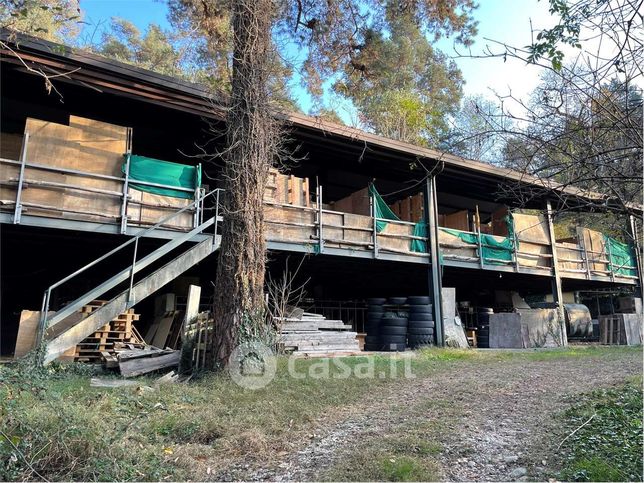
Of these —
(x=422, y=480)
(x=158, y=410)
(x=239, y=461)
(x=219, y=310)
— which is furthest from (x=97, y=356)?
(x=422, y=480)

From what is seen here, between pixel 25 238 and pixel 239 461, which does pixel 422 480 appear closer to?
pixel 239 461

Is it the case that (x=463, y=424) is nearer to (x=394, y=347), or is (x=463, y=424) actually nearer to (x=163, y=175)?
(x=394, y=347)

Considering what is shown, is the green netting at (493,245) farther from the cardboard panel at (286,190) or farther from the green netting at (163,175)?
the green netting at (163,175)

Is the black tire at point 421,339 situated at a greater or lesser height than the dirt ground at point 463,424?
greater

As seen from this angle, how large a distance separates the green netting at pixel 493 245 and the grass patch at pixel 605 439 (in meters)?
9.46

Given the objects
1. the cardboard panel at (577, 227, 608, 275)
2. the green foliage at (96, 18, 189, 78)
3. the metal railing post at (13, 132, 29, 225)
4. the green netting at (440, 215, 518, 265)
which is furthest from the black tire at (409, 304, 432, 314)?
the green foliage at (96, 18, 189, 78)

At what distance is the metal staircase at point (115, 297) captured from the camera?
26.4 ft

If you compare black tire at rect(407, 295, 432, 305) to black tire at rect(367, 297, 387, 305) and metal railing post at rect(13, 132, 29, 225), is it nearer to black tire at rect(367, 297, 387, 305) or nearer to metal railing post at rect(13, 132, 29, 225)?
black tire at rect(367, 297, 387, 305)

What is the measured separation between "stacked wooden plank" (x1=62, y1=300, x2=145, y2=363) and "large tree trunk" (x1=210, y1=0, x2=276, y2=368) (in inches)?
121

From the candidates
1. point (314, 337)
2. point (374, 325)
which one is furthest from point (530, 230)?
point (314, 337)

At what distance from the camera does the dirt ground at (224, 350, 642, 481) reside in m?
4.14

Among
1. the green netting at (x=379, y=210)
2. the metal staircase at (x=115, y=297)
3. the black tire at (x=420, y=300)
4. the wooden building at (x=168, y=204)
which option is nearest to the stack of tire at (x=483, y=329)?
the wooden building at (x=168, y=204)

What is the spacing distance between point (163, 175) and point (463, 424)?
26.8 feet

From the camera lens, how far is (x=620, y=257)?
66.5 ft
